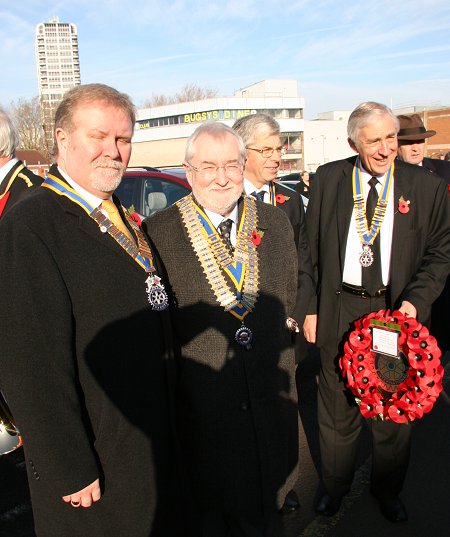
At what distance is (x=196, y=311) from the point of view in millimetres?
2633

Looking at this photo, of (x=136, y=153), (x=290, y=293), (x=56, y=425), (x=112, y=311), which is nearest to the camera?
(x=56, y=425)

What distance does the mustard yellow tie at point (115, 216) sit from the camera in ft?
7.23

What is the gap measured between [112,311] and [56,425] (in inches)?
17.8

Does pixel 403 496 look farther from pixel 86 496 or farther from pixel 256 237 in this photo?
pixel 86 496

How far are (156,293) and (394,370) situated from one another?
1.68 meters

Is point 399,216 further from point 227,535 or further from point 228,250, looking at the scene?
point 227,535

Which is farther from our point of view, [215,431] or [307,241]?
[307,241]

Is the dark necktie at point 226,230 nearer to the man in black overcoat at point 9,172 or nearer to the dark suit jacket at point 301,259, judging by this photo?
the dark suit jacket at point 301,259

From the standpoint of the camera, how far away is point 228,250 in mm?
2713

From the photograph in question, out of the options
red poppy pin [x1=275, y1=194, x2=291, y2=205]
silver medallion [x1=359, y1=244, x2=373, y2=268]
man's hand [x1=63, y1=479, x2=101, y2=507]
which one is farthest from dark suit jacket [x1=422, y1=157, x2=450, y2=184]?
man's hand [x1=63, y1=479, x2=101, y2=507]

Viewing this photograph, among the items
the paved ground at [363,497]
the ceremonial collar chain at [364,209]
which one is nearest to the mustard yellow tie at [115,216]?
the ceremonial collar chain at [364,209]

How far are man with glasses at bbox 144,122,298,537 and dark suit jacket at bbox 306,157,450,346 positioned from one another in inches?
26.3

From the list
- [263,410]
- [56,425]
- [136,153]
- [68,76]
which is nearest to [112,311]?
[56,425]

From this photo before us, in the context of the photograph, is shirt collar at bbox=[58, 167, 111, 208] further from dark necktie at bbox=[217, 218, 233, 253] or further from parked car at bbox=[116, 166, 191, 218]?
parked car at bbox=[116, 166, 191, 218]
